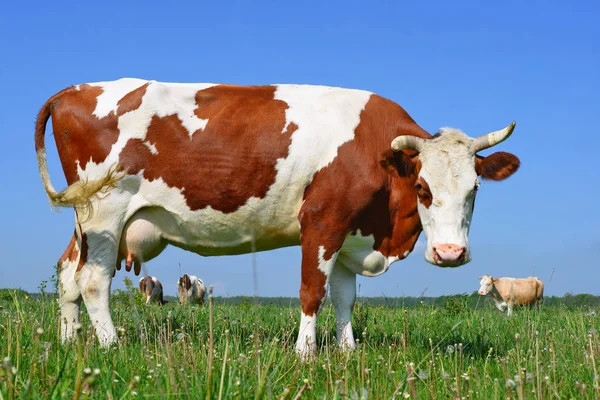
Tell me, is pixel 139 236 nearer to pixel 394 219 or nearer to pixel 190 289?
pixel 394 219

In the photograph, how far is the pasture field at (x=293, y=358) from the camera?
3.65 metres

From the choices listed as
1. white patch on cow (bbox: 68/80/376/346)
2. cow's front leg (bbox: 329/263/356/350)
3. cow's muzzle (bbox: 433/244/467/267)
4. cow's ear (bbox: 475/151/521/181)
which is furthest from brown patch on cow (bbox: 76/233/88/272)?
cow's ear (bbox: 475/151/521/181)

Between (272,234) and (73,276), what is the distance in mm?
2609

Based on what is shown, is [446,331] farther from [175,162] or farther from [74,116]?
[74,116]

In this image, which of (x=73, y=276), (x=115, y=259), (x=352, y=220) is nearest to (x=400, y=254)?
(x=352, y=220)

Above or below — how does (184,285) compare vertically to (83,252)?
above

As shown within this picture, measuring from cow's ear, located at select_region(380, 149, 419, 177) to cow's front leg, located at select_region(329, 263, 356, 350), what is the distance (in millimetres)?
1448

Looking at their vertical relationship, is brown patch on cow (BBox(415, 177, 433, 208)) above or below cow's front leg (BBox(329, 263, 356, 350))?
above

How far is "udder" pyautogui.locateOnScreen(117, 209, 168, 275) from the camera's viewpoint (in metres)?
8.06

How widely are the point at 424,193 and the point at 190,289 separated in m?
18.7

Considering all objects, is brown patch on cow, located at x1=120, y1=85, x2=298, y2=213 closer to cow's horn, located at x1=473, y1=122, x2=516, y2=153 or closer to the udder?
the udder

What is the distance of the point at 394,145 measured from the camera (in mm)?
7828

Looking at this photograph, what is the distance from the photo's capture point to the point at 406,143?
7.82m

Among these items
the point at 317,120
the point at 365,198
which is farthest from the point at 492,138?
the point at 317,120
